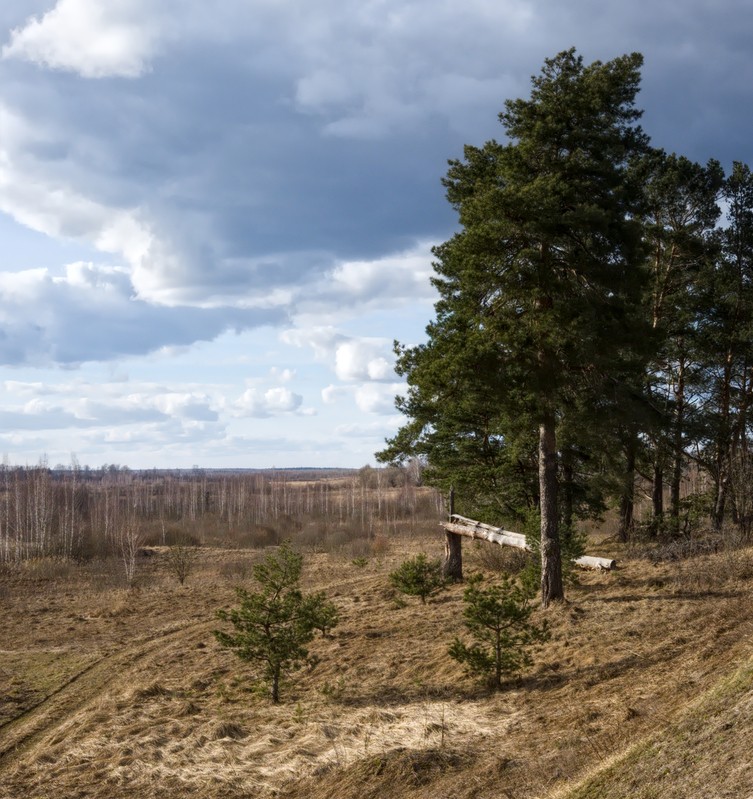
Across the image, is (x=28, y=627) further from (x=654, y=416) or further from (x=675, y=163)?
(x=675, y=163)

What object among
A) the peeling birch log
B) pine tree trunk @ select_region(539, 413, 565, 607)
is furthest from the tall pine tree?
the peeling birch log

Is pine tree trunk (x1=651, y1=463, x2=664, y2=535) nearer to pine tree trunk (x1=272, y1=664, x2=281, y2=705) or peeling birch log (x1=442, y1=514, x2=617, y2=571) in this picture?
peeling birch log (x1=442, y1=514, x2=617, y2=571)

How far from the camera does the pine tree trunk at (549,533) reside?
563 inches

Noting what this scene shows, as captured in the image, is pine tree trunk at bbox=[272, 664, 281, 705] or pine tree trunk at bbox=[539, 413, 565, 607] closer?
pine tree trunk at bbox=[272, 664, 281, 705]

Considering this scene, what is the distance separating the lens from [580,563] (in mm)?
17422

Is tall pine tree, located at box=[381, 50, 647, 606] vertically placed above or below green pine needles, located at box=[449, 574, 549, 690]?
above

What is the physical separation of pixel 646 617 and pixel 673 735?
6.39 metres

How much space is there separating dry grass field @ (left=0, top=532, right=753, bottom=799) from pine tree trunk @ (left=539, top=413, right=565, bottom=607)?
537 millimetres

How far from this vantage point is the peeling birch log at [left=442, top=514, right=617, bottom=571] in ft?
54.8

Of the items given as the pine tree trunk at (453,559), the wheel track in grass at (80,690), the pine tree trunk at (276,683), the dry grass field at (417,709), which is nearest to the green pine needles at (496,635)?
the dry grass field at (417,709)

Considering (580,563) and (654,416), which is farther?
(580,563)

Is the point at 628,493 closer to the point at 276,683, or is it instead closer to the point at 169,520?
the point at 276,683

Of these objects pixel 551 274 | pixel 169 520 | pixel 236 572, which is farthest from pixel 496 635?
pixel 169 520

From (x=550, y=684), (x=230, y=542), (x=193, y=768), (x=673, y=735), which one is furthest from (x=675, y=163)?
(x=230, y=542)
